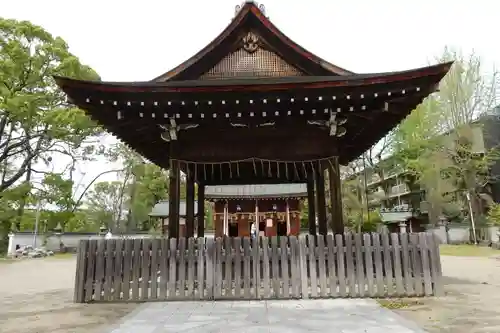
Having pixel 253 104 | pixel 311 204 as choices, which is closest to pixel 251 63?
pixel 253 104

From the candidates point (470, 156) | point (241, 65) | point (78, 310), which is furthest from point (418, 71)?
point (470, 156)

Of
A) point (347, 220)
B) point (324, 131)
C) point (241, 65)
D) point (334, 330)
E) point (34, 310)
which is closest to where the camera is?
point (334, 330)

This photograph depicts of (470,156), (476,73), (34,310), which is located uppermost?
(476,73)

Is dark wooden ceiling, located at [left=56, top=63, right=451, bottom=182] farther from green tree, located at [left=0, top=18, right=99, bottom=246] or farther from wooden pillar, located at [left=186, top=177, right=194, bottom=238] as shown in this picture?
green tree, located at [left=0, top=18, right=99, bottom=246]

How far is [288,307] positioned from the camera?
636cm

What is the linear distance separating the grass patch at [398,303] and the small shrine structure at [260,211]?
1901cm

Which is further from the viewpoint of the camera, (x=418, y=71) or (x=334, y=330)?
(x=418, y=71)

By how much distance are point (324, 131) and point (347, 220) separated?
25319mm

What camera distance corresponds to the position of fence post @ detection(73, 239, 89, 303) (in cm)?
716

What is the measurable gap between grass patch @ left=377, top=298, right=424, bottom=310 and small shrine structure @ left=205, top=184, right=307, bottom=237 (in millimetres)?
19006

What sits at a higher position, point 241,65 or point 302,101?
point 241,65

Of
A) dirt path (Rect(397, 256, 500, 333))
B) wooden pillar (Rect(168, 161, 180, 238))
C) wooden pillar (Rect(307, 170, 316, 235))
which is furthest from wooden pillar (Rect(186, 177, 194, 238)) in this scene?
dirt path (Rect(397, 256, 500, 333))

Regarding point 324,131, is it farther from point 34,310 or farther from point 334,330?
point 34,310

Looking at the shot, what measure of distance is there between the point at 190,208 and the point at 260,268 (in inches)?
124
